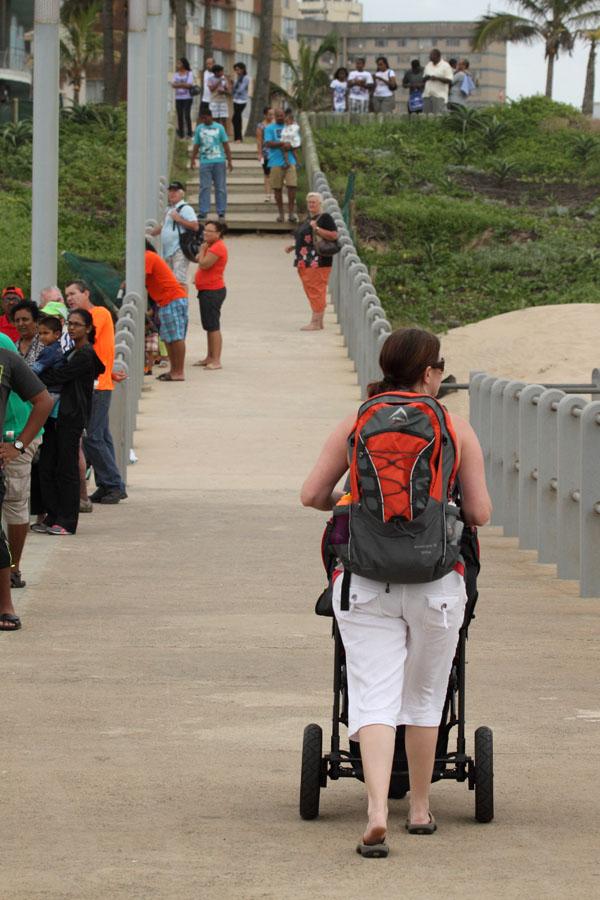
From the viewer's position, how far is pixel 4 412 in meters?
7.06

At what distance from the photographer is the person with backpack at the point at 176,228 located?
1875 centimetres

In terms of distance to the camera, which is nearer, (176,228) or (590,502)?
(590,502)

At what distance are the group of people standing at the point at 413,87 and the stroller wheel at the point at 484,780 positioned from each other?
109ft

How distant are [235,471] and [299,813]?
9.89m

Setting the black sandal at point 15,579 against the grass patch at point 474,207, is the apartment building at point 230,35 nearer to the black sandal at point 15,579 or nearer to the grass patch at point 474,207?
the grass patch at point 474,207

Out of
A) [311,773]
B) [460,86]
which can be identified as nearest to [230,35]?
[460,86]

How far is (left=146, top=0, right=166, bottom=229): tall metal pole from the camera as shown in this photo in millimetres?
23594

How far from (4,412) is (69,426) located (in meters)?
3.45

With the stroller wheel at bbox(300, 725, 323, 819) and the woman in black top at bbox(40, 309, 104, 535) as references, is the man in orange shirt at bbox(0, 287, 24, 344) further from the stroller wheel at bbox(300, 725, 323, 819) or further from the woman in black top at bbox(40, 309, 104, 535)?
the stroller wheel at bbox(300, 725, 323, 819)

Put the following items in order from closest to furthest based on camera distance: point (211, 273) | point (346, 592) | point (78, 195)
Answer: point (346, 592) < point (211, 273) < point (78, 195)

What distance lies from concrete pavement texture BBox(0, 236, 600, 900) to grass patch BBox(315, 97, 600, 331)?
1461 centimetres

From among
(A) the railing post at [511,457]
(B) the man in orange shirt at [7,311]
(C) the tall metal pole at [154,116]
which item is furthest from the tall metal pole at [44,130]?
(C) the tall metal pole at [154,116]

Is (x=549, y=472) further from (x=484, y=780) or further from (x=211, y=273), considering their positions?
(x=211, y=273)

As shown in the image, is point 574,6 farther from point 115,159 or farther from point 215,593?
point 215,593
